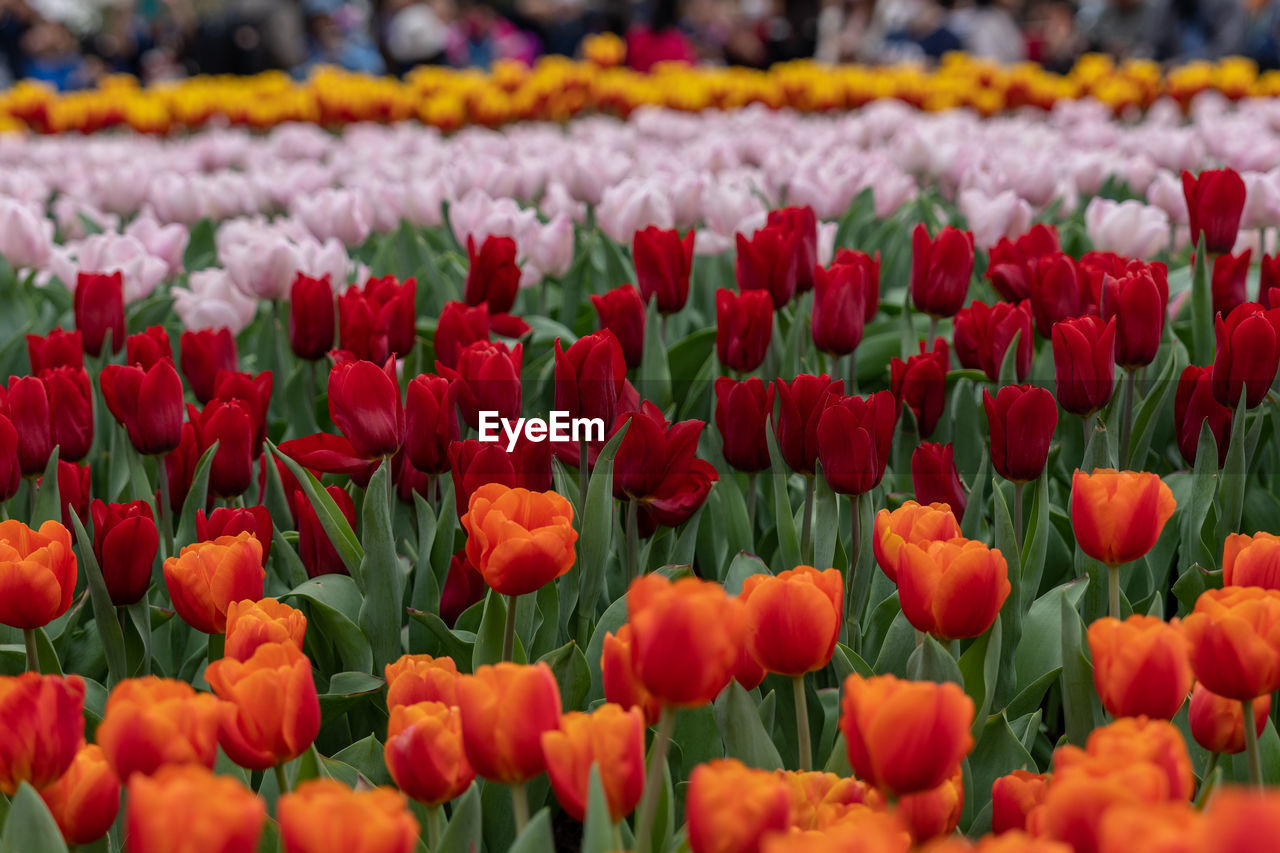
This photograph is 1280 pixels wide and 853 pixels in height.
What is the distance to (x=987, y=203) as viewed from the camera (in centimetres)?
286

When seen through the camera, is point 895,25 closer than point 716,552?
No

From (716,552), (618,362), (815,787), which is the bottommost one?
(716,552)

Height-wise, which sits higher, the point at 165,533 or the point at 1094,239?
the point at 1094,239

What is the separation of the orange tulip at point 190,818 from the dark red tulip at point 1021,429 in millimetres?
1046

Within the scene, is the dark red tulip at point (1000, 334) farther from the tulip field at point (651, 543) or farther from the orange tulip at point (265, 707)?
the orange tulip at point (265, 707)

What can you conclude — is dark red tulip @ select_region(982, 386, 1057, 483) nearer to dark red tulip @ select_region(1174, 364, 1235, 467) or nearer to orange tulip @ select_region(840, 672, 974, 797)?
dark red tulip @ select_region(1174, 364, 1235, 467)

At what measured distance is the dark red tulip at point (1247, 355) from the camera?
5.30 ft

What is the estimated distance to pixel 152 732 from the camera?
0.88m

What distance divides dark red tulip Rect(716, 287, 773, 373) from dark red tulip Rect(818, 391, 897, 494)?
54cm

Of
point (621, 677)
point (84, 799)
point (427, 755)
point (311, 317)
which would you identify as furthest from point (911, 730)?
point (311, 317)

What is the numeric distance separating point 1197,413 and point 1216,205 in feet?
2.62

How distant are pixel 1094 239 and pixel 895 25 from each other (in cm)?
1204

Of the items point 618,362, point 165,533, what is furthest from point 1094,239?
point 165,533

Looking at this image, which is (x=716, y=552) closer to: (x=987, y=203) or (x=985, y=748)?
(x=985, y=748)
